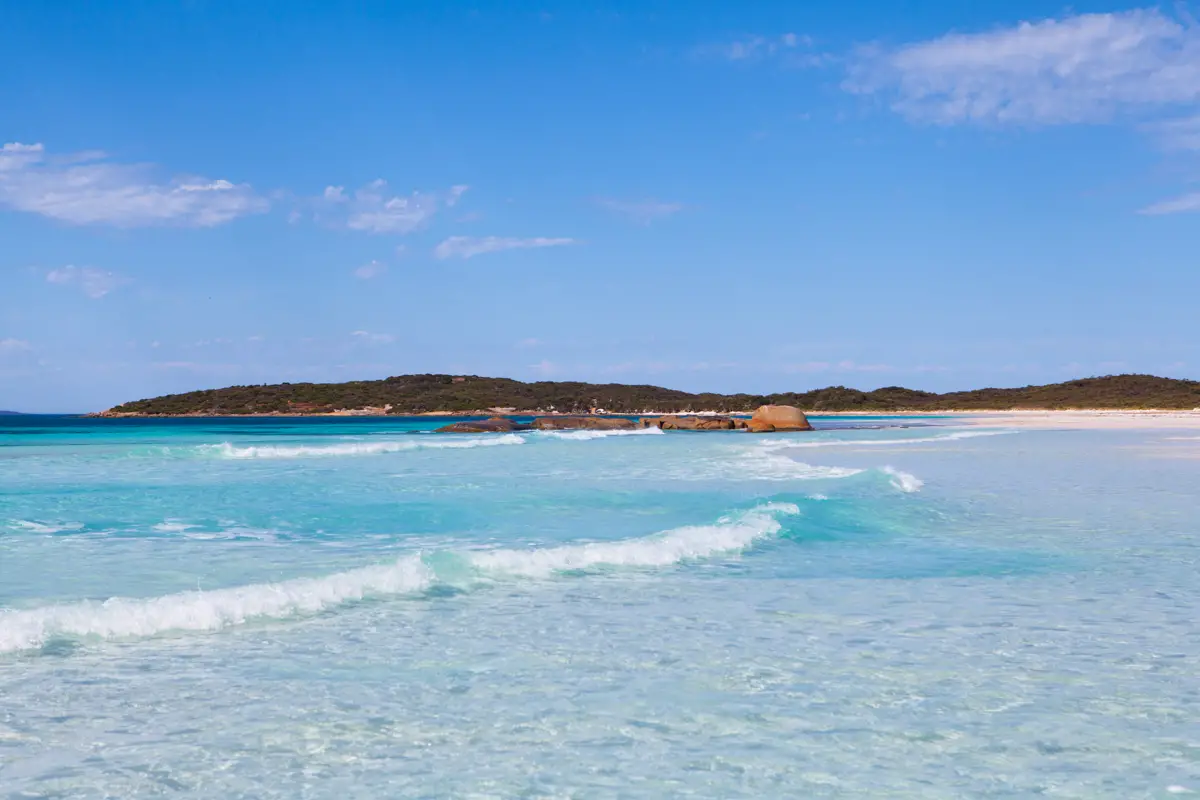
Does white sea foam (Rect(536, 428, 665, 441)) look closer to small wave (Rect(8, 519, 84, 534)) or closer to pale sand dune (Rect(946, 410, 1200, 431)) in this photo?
pale sand dune (Rect(946, 410, 1200, 431))

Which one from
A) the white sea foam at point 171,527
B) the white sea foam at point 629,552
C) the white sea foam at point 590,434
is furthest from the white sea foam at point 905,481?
the white sea foam at point 590,434

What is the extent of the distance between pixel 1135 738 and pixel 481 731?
13.0 feet

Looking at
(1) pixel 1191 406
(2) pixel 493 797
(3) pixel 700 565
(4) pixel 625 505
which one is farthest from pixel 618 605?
(1) pixel 1191 406

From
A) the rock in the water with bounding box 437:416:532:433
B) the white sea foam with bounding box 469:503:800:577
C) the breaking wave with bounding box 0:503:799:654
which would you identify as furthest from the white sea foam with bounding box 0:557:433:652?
the rock in the water with bounding box 437:416:532:433

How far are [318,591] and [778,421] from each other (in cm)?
6564

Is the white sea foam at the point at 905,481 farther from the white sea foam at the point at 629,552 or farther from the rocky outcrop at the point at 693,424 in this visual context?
the rocky outcrop at the point at 693,424

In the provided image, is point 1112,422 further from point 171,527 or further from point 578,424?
point 171,527

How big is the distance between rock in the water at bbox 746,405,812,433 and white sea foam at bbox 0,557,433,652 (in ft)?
208

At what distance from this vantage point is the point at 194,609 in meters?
9.08

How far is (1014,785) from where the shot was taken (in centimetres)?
502

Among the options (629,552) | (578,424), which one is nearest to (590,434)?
(578,424)

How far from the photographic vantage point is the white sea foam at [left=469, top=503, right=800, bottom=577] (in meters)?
12.1

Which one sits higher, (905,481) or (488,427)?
(488,427)

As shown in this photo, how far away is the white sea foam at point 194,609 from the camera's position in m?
8.38
